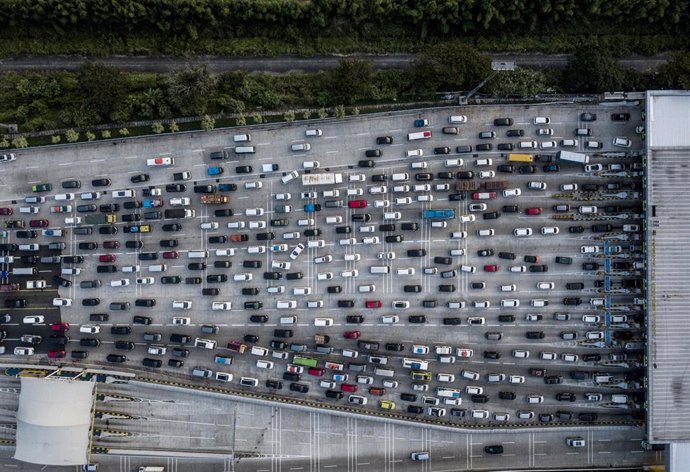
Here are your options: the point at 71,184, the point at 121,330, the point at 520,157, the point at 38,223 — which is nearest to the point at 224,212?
the point at 71,184

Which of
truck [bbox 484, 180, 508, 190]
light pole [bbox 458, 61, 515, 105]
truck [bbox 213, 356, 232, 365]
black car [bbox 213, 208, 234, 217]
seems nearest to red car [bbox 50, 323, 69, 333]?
truck [bbox 213, 356, 232, 365]

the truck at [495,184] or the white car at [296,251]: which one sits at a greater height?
the truck at [495,184]

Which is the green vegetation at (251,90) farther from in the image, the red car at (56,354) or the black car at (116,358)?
the black car at (116,358)

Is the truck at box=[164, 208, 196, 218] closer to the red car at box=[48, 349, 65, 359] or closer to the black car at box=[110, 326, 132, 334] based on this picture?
the black car at box=[110, 326, 132, 334]

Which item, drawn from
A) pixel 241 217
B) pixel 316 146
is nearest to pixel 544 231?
pixel 316 146

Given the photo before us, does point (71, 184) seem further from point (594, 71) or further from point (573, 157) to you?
point (594, 71)

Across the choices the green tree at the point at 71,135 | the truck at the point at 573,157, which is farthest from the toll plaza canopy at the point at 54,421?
the truck at the point at 573,157

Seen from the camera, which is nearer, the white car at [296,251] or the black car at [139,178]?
the white car at [296,251]
